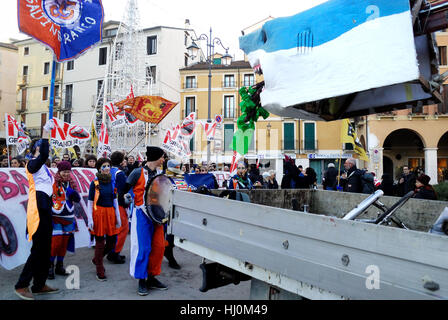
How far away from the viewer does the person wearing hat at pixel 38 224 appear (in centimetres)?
387

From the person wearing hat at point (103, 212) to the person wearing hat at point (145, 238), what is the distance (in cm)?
83

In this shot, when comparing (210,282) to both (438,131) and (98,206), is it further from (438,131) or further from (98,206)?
(438,131)

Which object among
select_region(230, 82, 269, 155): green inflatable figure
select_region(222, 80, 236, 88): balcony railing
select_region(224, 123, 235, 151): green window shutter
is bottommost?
select_region(230, 82, 269, 155): green inflatable figure

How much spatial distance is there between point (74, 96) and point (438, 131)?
108ft

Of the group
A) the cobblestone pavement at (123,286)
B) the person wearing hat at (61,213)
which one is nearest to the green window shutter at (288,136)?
the cobblestone pavement at (123,286)

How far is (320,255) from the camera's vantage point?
197cm

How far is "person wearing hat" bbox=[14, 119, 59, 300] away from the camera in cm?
387

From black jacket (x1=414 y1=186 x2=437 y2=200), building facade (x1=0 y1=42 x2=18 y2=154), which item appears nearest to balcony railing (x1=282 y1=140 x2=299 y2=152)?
black jacket (x1=414 y1=186 x2=437 y2=200)

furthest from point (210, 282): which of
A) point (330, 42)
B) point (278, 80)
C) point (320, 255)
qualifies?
point (330, 42)

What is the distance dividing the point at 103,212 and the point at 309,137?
93.7 feet

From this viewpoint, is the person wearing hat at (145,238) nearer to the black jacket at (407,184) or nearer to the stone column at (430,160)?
the black jacket at (407,184)

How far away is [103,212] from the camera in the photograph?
4.95m

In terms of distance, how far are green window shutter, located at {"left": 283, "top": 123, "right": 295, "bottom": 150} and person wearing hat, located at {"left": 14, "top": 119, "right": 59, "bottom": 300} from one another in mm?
29058

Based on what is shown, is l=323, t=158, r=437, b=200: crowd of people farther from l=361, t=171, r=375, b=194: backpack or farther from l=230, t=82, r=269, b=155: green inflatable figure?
l=230, t=82, r=269, b=155: green inflatable figure
